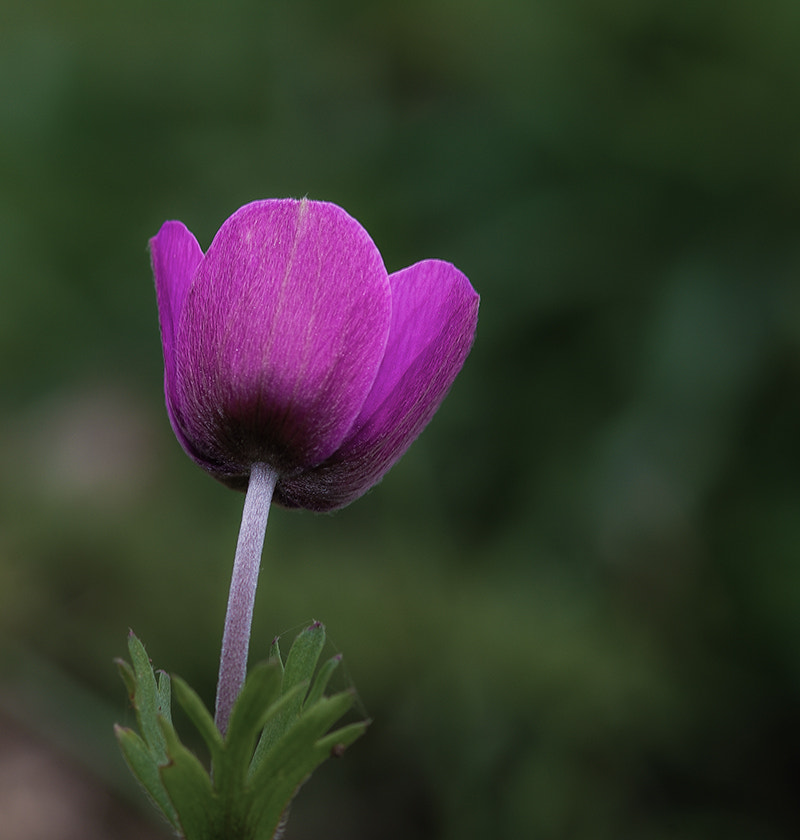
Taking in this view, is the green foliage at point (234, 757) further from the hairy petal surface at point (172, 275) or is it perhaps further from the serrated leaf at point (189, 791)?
the hairy petal surface at point (172, 275)

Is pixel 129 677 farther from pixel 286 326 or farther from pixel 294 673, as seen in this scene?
pixel 286 326

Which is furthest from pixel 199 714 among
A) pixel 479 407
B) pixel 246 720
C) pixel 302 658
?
pixel 479 407

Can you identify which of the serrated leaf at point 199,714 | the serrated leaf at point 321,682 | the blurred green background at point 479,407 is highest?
the blurred green background at point 479,407

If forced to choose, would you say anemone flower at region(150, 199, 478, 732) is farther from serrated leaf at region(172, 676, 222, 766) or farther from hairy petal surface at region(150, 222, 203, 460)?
serrated leaf at region(172, 676, 222, 766)

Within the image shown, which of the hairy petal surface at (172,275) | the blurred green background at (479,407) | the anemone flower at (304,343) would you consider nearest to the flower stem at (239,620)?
the anemone flower at (304,343)

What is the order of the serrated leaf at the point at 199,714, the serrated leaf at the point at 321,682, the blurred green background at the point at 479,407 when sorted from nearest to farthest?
the serrated leaf at the point at 199,714 < the serrated leaf at the point at 321,682 < the blurred green background at the point at 479,407

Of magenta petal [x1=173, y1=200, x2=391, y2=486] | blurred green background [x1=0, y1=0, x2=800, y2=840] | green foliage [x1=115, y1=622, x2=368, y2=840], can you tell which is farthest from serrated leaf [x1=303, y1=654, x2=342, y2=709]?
blurred green background [x1=0, y1=0, x2=800, y2=840]
